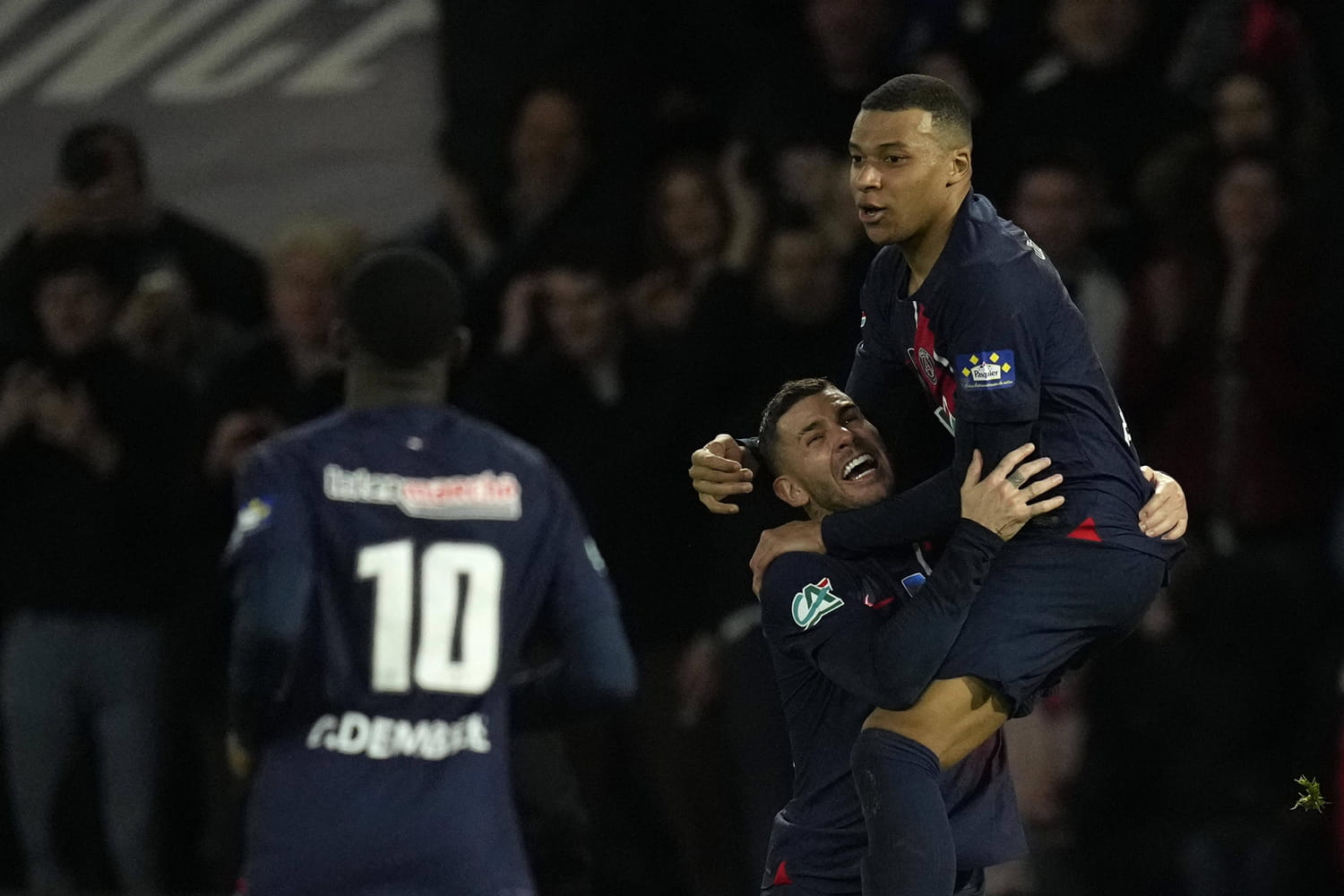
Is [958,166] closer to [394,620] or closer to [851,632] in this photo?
[851,632]

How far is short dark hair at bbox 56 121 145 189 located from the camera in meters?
8.25

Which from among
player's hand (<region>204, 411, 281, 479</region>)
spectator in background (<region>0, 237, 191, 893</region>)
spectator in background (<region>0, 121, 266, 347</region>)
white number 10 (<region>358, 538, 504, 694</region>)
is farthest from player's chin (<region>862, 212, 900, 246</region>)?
spectator in background (<region>0, 121, 266, 347</region>)

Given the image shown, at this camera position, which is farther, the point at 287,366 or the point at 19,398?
the point at 19,398

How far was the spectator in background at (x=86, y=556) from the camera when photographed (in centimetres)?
765

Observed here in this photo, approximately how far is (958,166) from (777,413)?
24.6 inches

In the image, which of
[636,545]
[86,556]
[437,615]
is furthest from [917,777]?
[86,556]

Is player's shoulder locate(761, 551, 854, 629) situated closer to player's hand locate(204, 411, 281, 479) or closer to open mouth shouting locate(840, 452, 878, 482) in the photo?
open mouth shouting locate(840, 452, 878, 482)

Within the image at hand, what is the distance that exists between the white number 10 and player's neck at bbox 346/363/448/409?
281 millimetres

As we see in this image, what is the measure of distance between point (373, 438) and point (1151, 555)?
1.40m

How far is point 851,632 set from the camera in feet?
12.7

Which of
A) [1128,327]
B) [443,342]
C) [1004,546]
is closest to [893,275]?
[1004,546]

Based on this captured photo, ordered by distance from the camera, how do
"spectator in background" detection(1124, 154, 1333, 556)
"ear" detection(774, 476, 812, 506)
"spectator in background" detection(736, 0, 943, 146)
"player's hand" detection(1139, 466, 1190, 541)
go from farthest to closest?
"spectator in background" detection(736, 0, 943, 146) < "spectator in background" detection(1124, 154, 1333, 556) < "ear" detection(774, 476, 812, 506) < "player's hand" detection(1139, 466, 1190, 541)

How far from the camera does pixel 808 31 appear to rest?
7449mm

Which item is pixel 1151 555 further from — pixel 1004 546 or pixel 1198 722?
pixel 1198 722
